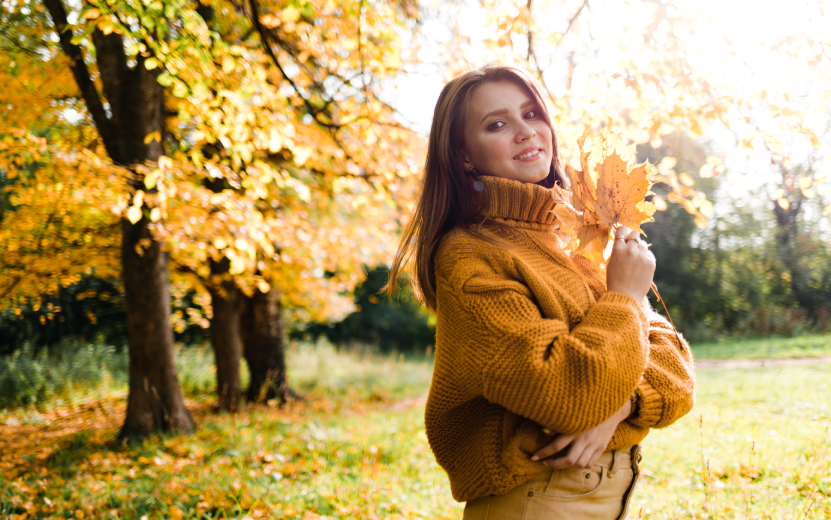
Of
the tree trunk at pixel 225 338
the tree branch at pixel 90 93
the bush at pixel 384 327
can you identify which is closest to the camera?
the tree branch at pixel 90 93

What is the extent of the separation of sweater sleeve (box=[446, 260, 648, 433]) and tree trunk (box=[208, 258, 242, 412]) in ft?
21.5

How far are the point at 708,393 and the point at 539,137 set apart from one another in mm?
7218

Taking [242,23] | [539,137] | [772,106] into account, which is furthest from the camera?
[242,23]

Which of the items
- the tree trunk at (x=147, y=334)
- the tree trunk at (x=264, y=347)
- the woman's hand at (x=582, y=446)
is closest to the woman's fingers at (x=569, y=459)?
the woman's hand at (x=582, y=446)

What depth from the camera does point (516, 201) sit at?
5.26 ft

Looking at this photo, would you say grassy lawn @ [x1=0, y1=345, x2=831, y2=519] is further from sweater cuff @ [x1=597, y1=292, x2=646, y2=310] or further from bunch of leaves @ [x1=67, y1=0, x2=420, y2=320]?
sweater cuff @ [x1=597, y1=292, x2=646, y2=310]

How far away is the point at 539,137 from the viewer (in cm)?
177

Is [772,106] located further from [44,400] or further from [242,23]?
[44,400]

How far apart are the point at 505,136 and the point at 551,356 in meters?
0.82

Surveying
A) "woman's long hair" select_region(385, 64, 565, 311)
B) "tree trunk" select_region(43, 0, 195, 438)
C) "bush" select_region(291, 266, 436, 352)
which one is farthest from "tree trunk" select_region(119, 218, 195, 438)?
"bush" select_region(291, 266, 436, 352)

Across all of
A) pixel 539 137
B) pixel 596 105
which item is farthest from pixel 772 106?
pixel 539 137

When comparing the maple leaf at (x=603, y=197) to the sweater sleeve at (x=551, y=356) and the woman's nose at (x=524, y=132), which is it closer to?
the woman's nose at (x=524, y=132)

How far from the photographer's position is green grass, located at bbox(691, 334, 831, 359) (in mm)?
9359

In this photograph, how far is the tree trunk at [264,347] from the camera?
779cm
